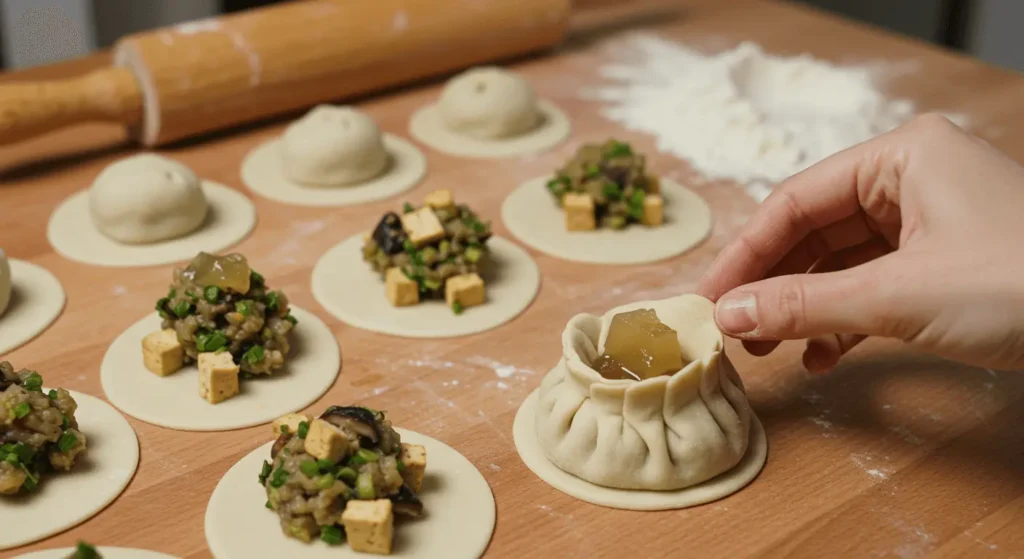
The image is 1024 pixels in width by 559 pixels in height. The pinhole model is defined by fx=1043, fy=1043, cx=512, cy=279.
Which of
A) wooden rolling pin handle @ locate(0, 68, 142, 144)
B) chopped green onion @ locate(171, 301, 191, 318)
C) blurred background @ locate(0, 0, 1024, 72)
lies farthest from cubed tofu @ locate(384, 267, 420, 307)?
blurred background @ locate(0, 0, 1024, 72)

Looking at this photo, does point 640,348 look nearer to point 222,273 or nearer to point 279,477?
point 279,477

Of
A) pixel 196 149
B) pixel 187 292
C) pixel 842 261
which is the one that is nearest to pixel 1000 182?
pixel 842 261

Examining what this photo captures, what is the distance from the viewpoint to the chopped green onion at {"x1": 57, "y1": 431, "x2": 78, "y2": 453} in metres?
1.96

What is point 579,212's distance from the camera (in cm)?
288

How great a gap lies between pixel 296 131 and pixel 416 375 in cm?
106

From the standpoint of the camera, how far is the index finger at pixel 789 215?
2.17 m

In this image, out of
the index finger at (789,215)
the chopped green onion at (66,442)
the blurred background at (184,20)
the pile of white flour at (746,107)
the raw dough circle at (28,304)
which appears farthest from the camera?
the blurred background at (184,20)

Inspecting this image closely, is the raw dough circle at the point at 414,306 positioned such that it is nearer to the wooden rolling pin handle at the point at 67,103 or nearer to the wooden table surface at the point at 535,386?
the wooden table surface at the point at 535,386

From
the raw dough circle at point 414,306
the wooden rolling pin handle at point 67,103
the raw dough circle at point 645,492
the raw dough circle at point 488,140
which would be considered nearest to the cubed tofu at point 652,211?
the raw dough circle at point 414,306

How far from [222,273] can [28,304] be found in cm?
64

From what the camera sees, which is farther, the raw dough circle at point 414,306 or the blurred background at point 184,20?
the blurred background at point 184,20

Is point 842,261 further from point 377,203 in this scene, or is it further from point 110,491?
point 110,491

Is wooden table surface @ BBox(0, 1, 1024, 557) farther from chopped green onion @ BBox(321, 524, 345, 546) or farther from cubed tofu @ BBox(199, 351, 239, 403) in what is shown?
chopped green onion @ BBox(321, 524, 345, 546)

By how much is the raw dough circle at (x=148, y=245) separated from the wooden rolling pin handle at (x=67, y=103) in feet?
0.88
